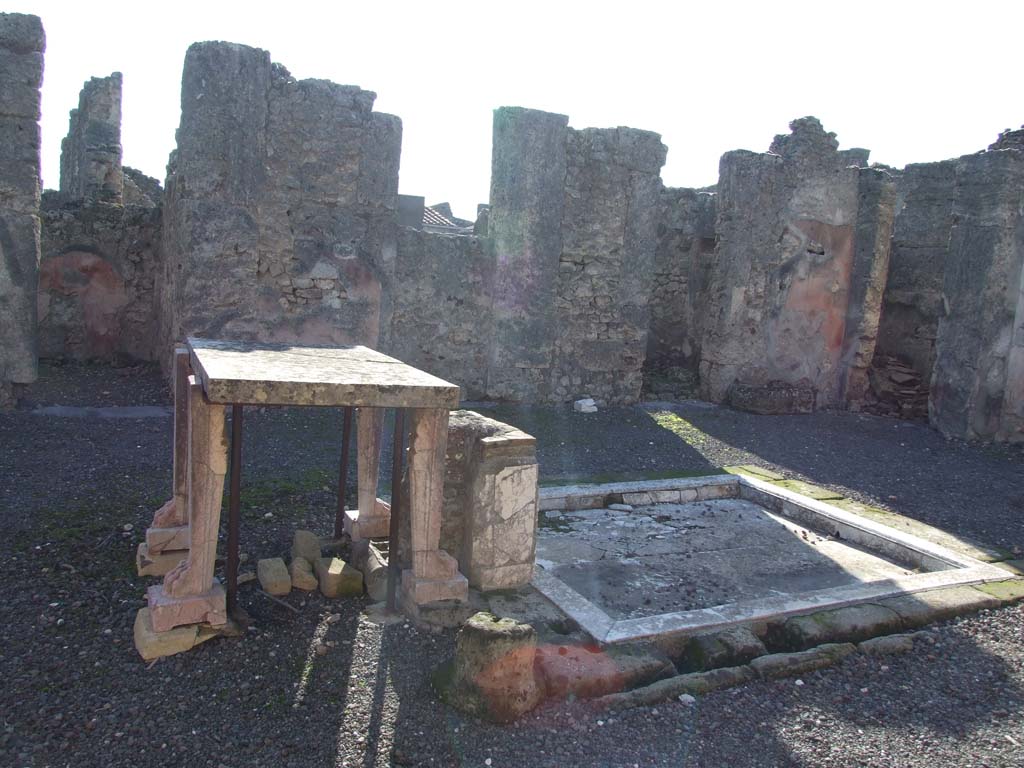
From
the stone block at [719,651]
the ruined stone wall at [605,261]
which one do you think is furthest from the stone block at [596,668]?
the ruined stone wall at [605,261]

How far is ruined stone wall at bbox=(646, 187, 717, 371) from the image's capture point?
12203mm

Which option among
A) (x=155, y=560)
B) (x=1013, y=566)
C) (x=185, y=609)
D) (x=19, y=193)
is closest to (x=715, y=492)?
(x=1013, y=566)

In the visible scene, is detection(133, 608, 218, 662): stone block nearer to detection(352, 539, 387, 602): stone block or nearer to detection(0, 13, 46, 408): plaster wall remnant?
detection(352, 539, 387, 602): stone block

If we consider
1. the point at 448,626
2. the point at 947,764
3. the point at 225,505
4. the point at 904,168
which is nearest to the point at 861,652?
the point at 947,764

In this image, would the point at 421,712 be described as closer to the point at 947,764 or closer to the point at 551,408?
the point at 947,764

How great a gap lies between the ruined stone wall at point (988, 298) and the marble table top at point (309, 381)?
8209mm

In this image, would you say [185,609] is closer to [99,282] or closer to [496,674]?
[496,674]

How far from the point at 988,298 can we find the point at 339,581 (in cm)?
888

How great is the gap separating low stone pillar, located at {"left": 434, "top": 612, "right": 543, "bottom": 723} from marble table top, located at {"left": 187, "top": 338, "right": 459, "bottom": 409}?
3.66 ft

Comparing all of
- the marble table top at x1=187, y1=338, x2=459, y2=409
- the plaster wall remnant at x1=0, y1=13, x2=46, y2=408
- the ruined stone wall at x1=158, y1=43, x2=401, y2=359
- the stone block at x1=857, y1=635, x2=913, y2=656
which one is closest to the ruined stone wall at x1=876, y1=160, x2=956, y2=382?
the ruined stone wall at x1=158, y1=43, x2=401, y2=359

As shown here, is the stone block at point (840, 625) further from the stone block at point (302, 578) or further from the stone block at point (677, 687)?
the stone block at point (302, 578)

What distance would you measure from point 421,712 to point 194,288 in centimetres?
637

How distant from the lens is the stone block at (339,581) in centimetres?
415

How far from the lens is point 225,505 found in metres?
5.80
